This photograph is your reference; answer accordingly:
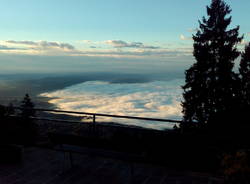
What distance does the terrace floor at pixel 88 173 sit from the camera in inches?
179

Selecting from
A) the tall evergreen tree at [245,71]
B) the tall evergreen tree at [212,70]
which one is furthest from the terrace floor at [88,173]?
the tall evergreen tree at [245,71]

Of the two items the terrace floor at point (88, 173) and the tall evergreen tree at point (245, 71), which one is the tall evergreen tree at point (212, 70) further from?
the terrace floor at point (88, 173)

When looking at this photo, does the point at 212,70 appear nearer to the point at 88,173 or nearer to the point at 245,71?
the point at 245,71

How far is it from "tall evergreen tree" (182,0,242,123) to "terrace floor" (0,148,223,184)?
947 inches

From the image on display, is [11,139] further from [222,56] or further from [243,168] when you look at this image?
[222,56]

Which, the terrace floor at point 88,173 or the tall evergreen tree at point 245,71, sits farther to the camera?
the tall evergreen tree at point 245,71

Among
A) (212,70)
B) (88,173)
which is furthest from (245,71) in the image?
(88,173)

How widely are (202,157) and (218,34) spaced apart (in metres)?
28.9

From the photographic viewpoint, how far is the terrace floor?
4.55 meters

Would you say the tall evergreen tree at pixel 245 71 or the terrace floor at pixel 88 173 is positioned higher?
the tall evergreen tree at pixel 245 71

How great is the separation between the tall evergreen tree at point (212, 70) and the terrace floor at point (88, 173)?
78.9 ft

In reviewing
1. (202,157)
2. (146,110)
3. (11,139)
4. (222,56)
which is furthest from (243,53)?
(146,110)

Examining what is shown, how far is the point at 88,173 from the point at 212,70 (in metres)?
28.2

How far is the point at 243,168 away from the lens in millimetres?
3127
